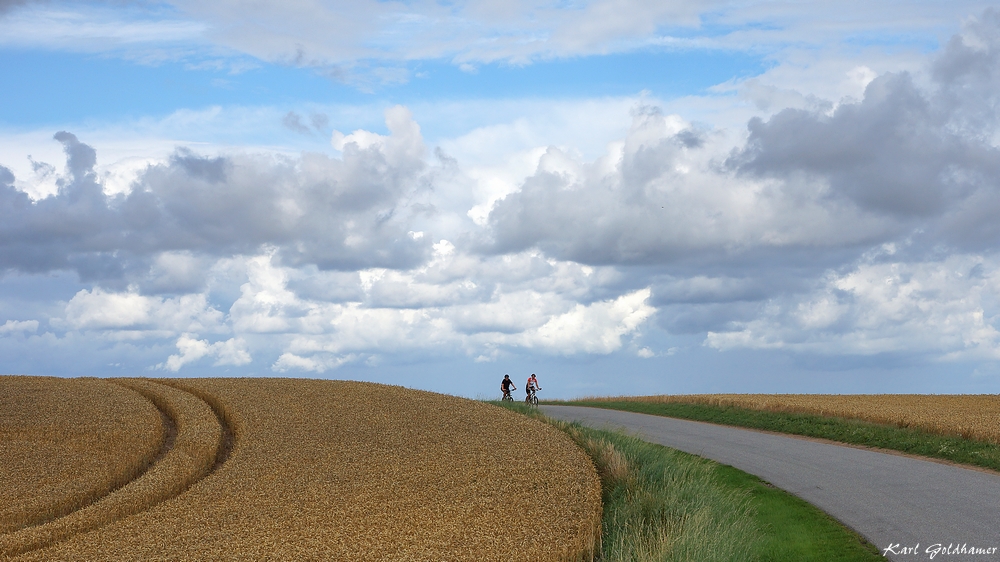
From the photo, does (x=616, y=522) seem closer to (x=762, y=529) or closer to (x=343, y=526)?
(x=762, y=529)

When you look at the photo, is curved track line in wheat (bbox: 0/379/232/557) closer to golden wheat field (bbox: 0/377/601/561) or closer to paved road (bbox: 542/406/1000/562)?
golden wheat field (bbox: 0/377/601/561)

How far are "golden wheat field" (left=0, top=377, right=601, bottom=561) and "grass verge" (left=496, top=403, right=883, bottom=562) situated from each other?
2.20 ft

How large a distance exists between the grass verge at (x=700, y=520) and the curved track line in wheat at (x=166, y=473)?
26.0ft

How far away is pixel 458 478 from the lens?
1424 cm

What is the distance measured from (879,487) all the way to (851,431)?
10244 mm

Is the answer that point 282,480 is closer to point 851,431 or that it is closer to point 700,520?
point 700,520

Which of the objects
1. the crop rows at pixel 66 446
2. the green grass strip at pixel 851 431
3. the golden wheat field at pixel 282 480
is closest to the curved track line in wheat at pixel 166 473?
the golden wheat field at pixel 282 480

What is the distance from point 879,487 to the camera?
17312mm

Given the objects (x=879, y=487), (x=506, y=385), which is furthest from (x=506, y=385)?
(x=879, y=487)

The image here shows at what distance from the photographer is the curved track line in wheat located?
37.8ft

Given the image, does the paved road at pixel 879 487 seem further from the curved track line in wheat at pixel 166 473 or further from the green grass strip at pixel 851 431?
the curved track line in wheat at pixel 166 473

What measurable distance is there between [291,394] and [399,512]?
14.5m

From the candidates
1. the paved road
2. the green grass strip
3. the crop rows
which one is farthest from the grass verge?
the crop rows

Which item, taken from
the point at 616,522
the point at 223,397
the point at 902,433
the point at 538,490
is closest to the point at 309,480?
the point at 538,490
